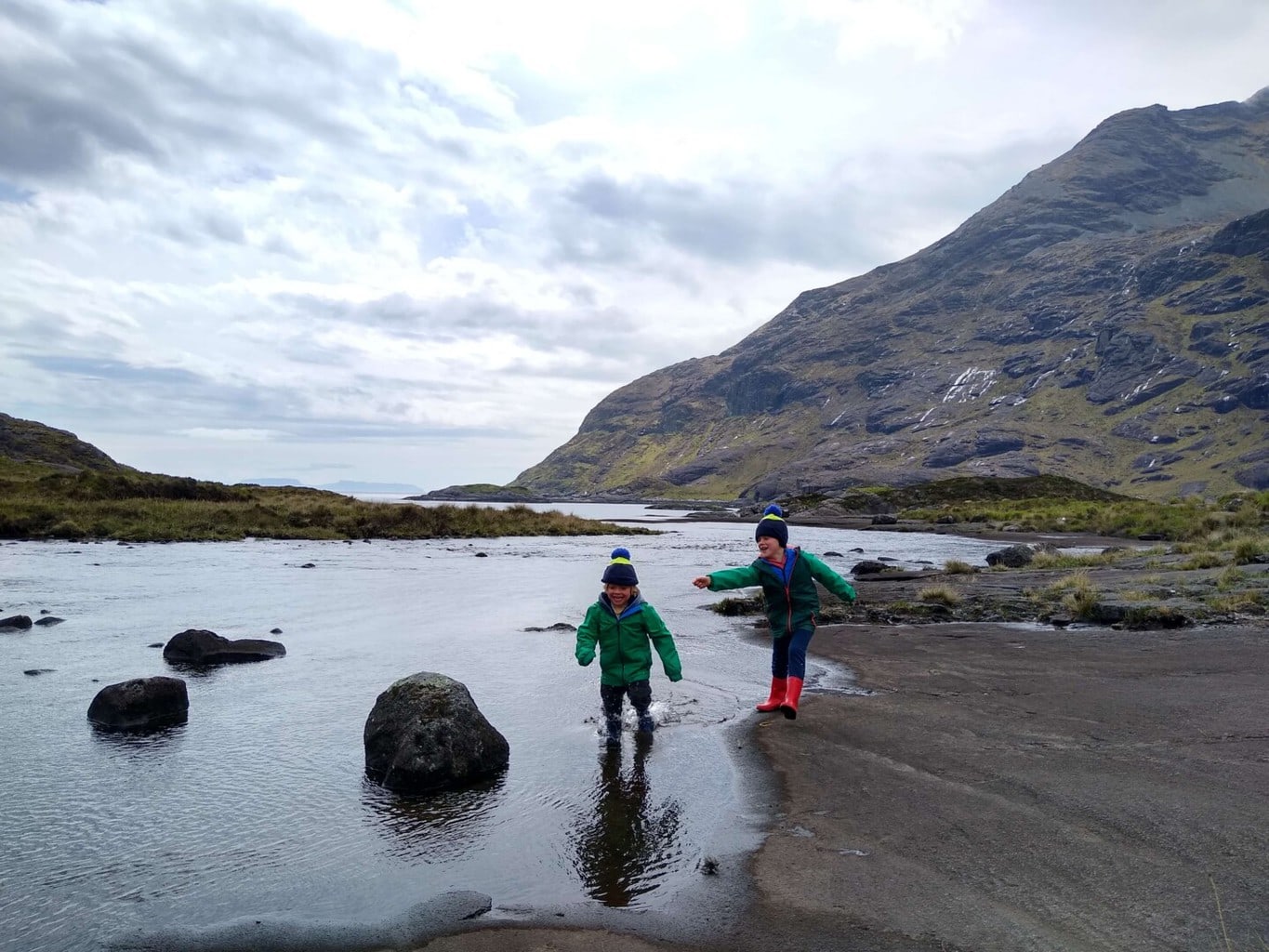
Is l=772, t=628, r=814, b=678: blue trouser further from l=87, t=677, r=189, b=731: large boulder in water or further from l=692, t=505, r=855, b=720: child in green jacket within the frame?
l=87, t=677, r=189, b=731: large boulder in water

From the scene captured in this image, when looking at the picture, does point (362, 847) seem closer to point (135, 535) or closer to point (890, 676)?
point (890, 676)

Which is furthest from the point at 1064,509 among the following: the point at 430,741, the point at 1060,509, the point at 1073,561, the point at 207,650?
the point at 430,741

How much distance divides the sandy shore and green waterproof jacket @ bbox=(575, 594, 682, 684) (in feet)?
4.94

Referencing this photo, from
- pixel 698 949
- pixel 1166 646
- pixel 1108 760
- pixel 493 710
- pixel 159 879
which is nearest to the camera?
pixel 698 949

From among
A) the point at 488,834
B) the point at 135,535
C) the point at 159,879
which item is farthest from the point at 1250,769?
the point at 135,535

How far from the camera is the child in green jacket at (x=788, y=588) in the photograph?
1017 centimetres

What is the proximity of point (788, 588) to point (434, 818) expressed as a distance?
5.02 metres

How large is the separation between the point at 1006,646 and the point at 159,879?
44.1 ft

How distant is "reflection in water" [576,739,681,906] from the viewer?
5.81 m

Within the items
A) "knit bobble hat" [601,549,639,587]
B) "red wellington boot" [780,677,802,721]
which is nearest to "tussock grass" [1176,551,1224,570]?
"red wellington boot" [780,677,802,721]

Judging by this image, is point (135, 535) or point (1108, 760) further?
point (135, 535)

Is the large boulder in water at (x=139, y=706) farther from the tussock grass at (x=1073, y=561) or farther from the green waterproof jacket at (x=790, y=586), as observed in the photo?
the tussock grass at (x=1073, y=561)

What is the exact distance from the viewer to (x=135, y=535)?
151ft

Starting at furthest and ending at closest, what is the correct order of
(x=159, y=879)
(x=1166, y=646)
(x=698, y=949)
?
1. (x=1166, y=646)
2. (x=159, y=879)
3. (x=698, y=949)
